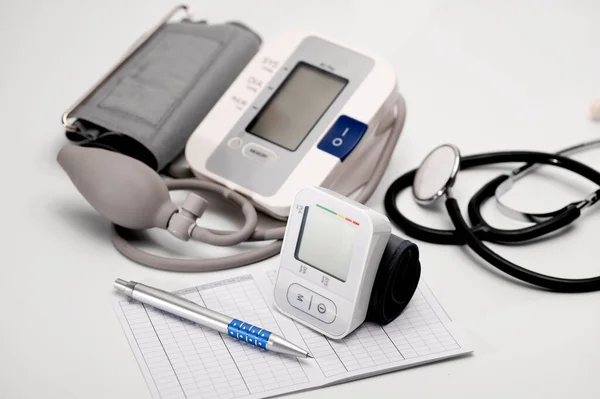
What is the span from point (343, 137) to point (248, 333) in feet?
1.49

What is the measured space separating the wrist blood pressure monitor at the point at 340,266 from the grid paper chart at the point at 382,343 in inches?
0.7

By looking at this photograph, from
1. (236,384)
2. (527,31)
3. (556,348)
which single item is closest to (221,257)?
(236,384)

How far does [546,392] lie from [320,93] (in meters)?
0.71

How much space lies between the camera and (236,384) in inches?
53.6

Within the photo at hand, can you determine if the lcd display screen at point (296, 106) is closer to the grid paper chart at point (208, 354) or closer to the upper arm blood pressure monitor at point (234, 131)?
the upper arm blood pressure monitor at point (234, 131)

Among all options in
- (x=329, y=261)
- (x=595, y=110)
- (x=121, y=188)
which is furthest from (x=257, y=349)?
(x=595, y=110)

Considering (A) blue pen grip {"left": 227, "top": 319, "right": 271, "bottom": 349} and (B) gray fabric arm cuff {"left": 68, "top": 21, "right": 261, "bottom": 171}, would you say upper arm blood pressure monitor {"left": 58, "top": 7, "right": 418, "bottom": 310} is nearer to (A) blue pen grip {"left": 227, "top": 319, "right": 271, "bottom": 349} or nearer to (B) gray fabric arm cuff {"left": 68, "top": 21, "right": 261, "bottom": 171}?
(B) gray fabric arm cuff {"left": 68, "top": 21, "right": 261, "bottom": 171}

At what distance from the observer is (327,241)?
4.64ft

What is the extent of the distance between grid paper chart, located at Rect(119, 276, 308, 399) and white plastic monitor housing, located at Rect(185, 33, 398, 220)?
22 centimetres

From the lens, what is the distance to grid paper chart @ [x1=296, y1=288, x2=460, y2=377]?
1.41 meters

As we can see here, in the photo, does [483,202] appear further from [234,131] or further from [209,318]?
[209,318]

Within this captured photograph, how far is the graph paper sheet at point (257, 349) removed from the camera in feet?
4.48

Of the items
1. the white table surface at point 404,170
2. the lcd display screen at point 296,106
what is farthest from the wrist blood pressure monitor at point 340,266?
the lcd display screen at point 296,106

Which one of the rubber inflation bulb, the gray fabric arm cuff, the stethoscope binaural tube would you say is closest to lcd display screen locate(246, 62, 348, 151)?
the gray fabric arm cuff
